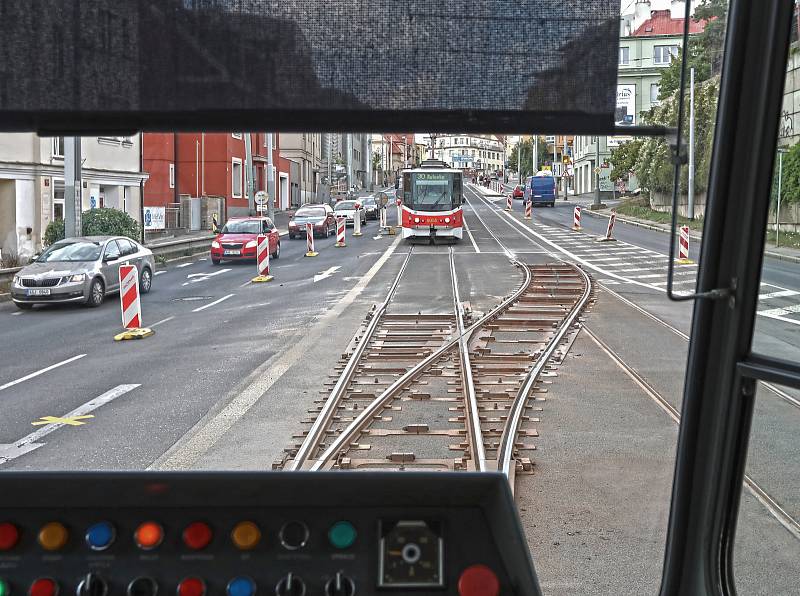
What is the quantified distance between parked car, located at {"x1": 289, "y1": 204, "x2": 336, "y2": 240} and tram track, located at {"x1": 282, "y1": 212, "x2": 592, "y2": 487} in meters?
23.3

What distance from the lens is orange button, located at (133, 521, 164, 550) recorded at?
2197 millimetres

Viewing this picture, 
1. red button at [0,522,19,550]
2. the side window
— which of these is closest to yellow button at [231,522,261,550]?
red button at [0,522,19,550]

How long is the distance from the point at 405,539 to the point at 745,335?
0.96 meters

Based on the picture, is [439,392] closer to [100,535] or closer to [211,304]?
[100,535]

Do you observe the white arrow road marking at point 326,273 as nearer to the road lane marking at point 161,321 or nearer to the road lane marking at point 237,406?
the road lane marking at point 161,321

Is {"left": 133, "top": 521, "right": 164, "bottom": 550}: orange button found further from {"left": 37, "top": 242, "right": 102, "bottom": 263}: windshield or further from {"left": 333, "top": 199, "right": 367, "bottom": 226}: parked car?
{"left": 333, "top": 199, "right": 367, "bottom": 226}: parked car

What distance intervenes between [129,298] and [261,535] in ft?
45.1

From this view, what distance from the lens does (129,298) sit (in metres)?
15.4

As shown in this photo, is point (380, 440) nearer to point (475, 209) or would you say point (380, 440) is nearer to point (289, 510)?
point (289, 510)

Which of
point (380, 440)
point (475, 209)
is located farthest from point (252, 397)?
point (475, 209)

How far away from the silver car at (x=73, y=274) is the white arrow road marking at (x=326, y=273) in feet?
18.5

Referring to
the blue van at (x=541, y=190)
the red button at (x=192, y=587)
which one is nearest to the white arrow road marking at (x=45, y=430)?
the red button at (x=192, y=587)

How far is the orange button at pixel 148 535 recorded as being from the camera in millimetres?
2197

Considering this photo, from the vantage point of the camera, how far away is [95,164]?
3875 millimetres
